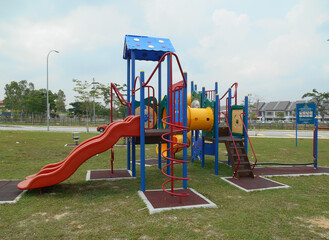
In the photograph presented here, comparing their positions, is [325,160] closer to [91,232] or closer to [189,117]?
[189,117]

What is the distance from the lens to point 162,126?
8.50 meters

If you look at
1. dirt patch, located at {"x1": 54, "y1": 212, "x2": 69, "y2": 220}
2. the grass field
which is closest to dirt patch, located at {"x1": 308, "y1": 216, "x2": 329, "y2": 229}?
the grass field

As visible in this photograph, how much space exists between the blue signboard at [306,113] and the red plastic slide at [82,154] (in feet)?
39.2

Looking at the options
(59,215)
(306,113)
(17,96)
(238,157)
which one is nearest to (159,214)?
(59,215)

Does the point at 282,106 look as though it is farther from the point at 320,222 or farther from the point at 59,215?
the point at 59,215

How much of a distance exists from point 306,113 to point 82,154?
13.3m

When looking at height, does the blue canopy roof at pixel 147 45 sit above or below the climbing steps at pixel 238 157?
above

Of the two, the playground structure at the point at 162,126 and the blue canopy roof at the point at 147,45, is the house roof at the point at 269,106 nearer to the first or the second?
the playground structure at the point at 162,126

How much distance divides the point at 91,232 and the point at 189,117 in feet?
15.7

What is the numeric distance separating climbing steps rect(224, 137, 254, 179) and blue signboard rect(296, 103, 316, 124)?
8.32 metres

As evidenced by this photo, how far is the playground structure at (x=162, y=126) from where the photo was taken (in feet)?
17.4

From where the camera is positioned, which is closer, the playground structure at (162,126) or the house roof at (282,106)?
the playground structure at (162,126)

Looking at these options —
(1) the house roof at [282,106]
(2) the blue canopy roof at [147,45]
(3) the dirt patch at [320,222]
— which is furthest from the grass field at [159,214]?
(1) the house roof at [282,106]

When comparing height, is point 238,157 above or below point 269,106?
below
